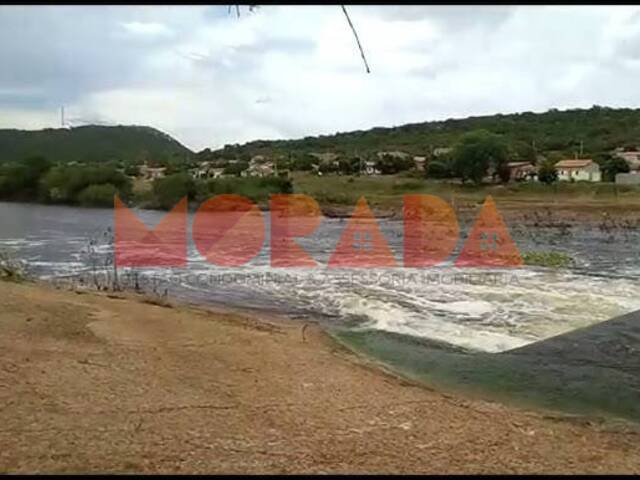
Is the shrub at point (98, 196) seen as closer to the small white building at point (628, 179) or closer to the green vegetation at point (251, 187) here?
the green vegetation at point (251, 187)

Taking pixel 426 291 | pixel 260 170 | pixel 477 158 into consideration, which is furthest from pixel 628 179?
pixel 426 291

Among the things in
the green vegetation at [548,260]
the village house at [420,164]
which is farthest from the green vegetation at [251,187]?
the green vegetation at [548,260]

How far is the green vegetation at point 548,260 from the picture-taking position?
23109 millimetres

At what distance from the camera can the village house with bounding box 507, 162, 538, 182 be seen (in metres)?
64.9

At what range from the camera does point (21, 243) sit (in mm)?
31969

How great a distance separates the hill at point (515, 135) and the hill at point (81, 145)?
2562 centimetres

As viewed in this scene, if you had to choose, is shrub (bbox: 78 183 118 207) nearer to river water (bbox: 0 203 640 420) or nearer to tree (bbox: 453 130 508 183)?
tree (bbox: 453 130 508 183)

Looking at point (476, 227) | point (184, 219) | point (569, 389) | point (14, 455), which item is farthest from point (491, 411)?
point (184, 219)

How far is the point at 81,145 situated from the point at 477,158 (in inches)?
1771

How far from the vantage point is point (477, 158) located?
204 ft

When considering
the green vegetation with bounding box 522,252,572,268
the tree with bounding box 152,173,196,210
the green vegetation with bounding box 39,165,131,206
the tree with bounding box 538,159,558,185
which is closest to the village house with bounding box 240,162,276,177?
the tree with bounding box 152,173,196,210

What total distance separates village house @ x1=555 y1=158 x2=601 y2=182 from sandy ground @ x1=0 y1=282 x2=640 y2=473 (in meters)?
58.8

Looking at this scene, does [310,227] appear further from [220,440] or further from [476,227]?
[220,440]

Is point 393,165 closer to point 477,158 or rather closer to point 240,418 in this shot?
point 477,158
